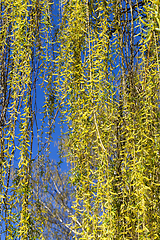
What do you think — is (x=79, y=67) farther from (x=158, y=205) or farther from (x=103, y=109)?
(x=158, y=205)

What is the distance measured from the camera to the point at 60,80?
1566 millimetres

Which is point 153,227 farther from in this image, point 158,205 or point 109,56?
point 109,56

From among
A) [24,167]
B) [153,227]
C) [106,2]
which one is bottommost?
[153,227]

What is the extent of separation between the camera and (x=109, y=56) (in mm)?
1470

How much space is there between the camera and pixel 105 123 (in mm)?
1393

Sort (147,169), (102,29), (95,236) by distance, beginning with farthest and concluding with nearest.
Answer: (102,29)
(147,169)
(95,236)

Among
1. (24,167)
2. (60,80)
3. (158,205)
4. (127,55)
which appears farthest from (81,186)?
(127,55)

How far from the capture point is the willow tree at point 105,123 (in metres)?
1.25

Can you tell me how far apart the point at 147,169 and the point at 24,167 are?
0.57m

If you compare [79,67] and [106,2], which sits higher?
[106,2]

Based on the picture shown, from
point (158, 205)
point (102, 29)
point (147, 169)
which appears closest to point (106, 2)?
point (102, 29)

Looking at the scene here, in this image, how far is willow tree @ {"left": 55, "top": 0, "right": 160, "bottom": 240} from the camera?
125cm

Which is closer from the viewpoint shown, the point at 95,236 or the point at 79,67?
the point at 95,236

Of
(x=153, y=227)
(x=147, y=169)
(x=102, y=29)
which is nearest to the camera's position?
(x=153, y=227)
